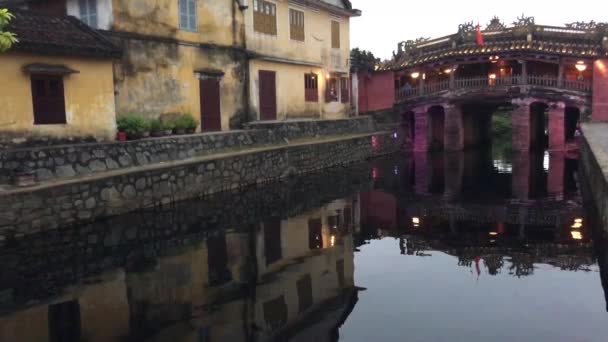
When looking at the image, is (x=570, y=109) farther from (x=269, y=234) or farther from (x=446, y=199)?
(x=269, y=234)

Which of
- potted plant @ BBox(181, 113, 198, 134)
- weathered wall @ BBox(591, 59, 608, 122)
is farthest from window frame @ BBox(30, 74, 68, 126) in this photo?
weathered wall @ BBox(591, 59, 608, 122)


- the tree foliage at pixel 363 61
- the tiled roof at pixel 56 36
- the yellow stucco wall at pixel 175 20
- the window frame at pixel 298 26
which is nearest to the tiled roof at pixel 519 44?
the tree foliage at pixel 363 61

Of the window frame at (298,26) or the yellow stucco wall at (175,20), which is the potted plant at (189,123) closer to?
the yellow stucco wall at (175,20)

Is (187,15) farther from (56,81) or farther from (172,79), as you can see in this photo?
(56,81)

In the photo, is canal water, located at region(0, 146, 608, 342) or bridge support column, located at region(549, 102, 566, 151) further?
bridge support column, located at region(549, 102, 566, 151)

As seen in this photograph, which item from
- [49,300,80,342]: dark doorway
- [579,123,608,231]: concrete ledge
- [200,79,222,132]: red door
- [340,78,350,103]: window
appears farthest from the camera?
[340,78,350,103]: window

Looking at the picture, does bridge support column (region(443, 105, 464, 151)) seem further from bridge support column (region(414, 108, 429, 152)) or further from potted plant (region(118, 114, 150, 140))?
potted plant (region(118, 114, 150, 140))

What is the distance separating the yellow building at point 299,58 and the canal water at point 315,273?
7909mm

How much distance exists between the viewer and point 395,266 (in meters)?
11.2

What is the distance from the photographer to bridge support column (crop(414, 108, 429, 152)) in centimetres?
3512

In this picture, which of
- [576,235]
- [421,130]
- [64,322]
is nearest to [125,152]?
[64,322]

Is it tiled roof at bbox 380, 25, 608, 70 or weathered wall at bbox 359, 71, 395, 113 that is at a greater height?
tiled roof at bbox 380, 25, 608, 70

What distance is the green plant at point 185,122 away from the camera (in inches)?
765

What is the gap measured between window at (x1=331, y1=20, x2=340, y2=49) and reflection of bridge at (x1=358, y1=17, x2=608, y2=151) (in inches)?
290
